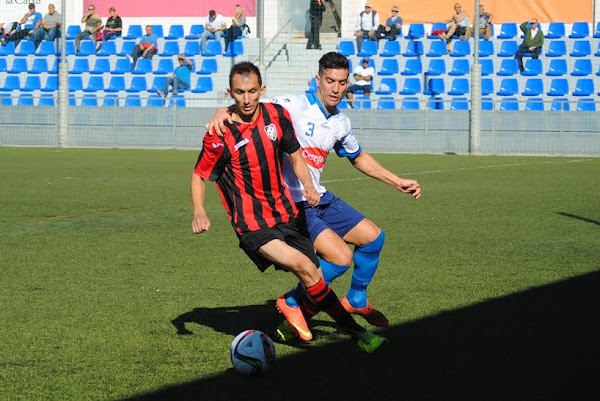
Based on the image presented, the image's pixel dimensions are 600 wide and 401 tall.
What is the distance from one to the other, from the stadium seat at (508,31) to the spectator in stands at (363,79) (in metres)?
4.34

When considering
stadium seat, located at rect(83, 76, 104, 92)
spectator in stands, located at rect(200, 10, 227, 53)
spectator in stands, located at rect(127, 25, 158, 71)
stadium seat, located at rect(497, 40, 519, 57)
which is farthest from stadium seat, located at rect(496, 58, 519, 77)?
stadium seat, located at rect(83, 76, 104, 92)

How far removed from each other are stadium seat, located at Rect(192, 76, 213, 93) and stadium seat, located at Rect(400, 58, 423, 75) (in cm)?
564

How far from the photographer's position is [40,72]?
35.7m

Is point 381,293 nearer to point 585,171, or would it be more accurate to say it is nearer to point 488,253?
point 488,253

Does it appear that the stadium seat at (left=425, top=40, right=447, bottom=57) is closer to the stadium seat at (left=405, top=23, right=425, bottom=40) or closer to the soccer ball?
the stadium seat at (left=405, top=23, right=425, bottom=40)

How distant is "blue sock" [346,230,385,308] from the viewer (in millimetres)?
6766

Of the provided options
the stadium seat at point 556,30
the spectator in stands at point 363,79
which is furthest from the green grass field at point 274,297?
the stadium seat at point 556,30

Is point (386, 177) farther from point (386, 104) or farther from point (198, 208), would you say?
point (386, 104)

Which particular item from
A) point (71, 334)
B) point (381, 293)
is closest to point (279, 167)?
point (71, 334)

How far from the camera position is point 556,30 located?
3256 centimetres

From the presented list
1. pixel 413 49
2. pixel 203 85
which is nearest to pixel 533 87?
pixel 413 49

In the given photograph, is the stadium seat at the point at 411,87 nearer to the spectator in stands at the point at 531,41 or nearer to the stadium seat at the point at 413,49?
the stadium seat at the point at 413,49

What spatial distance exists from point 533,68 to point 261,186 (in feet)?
85.4

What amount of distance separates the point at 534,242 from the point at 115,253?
4.08 m
